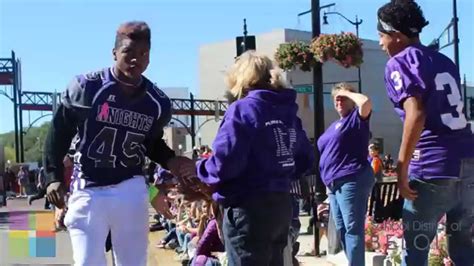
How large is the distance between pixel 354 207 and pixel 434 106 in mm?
1872

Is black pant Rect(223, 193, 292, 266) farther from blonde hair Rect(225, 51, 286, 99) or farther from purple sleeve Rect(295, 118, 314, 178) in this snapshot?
blonde hair Rect(225, 51, 286, 99)

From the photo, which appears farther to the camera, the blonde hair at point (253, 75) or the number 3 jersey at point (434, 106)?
the blonde hair at point (253, 75)

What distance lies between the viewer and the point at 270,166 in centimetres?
390

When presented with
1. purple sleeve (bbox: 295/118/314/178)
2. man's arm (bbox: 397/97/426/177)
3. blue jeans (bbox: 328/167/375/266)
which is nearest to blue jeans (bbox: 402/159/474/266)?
man's arm (bbox: 397/97/426/177)

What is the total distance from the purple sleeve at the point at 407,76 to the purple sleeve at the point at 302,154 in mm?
609

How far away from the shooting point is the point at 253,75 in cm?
405

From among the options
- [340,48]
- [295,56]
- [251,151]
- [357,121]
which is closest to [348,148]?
[357,121]

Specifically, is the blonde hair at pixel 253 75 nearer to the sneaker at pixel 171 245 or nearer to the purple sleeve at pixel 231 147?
the purple sleeve at pixel 231 147

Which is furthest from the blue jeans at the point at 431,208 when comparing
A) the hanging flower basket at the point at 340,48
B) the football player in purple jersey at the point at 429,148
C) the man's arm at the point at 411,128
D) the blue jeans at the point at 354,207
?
the hanging flower basket at the point at 340,48

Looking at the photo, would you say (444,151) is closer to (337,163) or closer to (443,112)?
(443,112)

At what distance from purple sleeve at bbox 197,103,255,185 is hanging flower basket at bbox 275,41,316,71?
5.82 m

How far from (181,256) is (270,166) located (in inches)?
222

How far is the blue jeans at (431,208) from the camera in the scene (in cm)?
388

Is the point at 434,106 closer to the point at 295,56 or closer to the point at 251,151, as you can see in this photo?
the point at 251,151
